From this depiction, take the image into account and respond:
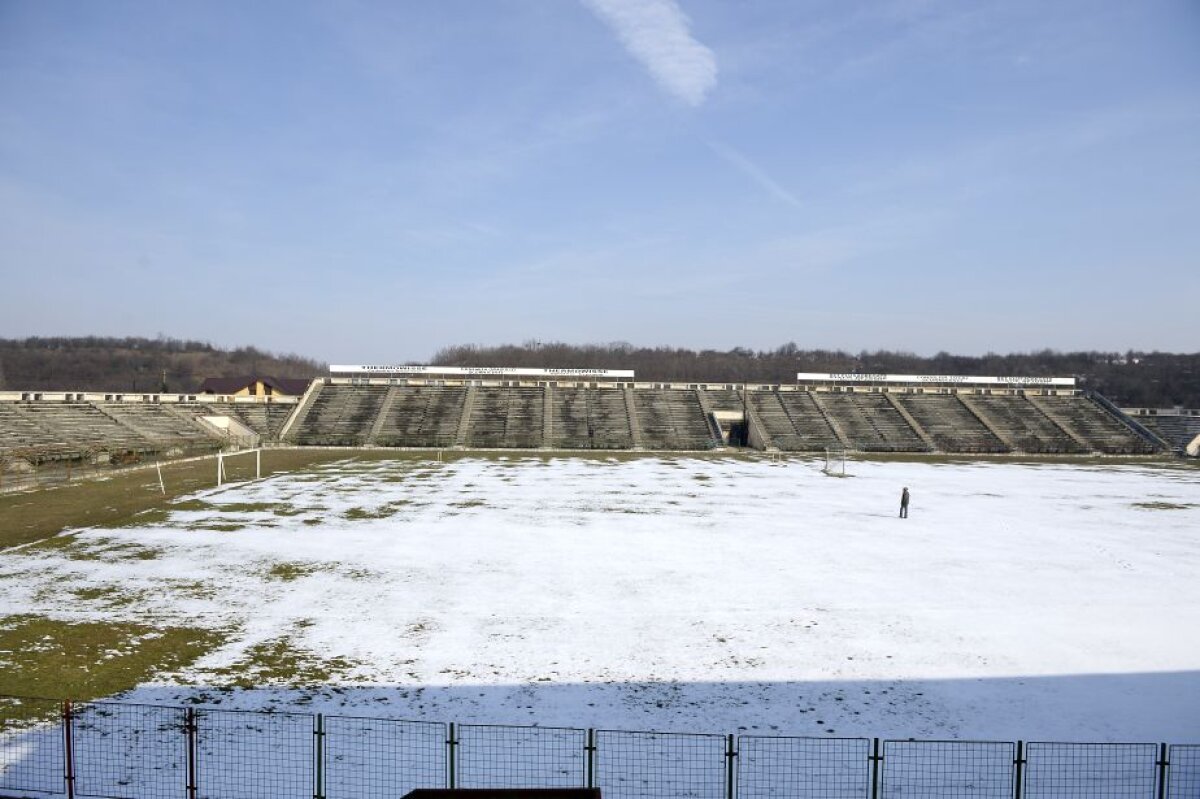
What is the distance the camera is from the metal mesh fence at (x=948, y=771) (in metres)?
9.53

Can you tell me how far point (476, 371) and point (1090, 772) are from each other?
76357mm

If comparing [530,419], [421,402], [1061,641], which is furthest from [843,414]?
[1061,641]

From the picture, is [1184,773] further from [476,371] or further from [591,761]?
[476,371]

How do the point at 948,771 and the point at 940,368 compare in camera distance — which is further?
the point at 940,368

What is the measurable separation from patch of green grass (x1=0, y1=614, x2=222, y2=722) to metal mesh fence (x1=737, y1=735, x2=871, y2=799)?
34.8ft

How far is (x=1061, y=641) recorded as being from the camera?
1524 centimetres

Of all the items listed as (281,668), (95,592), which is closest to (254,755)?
(281,668)

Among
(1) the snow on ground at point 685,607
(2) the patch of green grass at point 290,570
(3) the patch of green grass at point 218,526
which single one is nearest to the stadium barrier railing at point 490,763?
(1) the snow on ground at point 685,607

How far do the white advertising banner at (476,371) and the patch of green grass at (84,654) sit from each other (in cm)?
6583

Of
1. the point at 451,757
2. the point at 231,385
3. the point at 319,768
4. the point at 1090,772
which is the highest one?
the point at 231,385

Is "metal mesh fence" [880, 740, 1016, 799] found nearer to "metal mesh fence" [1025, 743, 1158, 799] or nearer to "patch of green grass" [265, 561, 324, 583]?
"metal mesh fence" [1025, 743, 1158, 799]

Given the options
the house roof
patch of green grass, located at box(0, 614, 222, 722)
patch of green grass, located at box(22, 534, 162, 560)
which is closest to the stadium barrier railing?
patch of green grass, located at box(0, 614, 222, 722)

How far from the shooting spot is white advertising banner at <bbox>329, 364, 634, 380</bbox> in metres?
81.2

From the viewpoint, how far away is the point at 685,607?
17.5m
